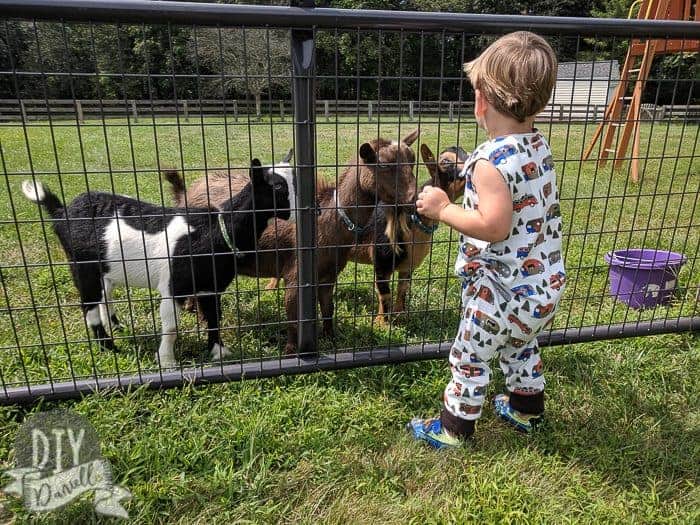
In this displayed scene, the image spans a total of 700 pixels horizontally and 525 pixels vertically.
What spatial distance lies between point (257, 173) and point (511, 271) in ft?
5.06

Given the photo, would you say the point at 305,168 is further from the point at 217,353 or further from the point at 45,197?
the point at 45,197

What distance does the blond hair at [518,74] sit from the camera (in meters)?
1.96

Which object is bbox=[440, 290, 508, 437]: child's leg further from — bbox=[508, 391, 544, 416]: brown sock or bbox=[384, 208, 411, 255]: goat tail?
bbox=[384, 208, 411, 255]: goat tail

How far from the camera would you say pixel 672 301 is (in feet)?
12.9

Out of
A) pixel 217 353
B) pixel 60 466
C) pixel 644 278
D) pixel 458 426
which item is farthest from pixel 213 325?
pixel 644 278

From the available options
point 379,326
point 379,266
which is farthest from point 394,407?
point 379,266

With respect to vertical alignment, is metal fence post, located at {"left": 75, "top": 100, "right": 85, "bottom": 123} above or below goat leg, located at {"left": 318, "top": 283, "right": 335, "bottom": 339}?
above

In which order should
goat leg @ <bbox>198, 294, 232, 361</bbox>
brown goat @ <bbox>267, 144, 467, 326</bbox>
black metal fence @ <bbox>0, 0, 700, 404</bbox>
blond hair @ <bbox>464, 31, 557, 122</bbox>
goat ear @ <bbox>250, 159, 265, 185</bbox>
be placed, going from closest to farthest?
blond hair @ <bbox>464, 31, 557, 122</bbox> → black metal fence @ <bbox>0, 0, 700, 404</bbox> → goat ear @ <bbox>250, 159, 265, 185</bbox> → goat leg @ <bbox>198, 294, 232, 361</bbox> → brown goat @ <bbox>267, 144, 467, 326</bbox>

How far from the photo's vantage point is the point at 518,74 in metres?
1.96

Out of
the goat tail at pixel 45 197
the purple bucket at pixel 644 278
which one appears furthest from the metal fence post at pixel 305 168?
the purple bucket at pixel 644 278

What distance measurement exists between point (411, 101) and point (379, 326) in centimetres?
193

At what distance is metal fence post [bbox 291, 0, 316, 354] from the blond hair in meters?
0.81

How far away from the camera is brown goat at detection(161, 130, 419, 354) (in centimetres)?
333

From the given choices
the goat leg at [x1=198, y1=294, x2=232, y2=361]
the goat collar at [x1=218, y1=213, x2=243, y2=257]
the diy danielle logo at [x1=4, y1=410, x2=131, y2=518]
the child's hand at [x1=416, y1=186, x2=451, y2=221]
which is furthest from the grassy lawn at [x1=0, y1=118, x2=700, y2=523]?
the child's hand at [x1=416, y1=186, x2=451, y2=221]
